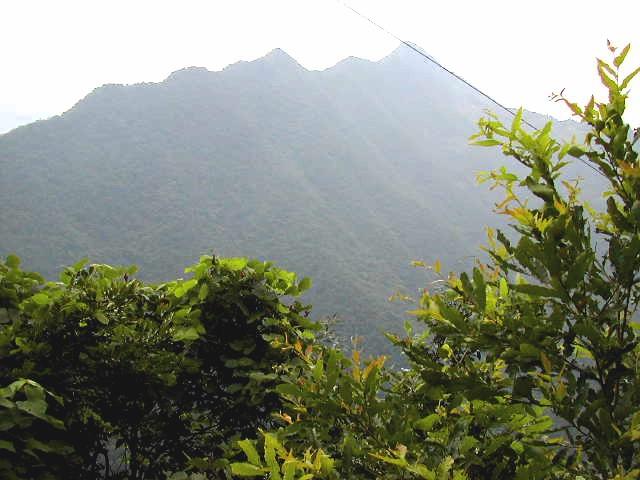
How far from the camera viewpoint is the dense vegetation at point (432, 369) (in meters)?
0.95

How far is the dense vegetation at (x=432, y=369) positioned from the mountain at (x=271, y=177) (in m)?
30.1

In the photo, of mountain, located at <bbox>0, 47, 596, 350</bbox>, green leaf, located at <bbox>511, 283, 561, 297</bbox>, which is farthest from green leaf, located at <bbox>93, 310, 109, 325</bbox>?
mountain, located at <bbox>0, 47, 596, 350</bbox>

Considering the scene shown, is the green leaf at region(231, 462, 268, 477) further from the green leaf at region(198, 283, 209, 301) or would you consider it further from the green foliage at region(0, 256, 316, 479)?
the green leaf at region(198, 283, 209, 301)

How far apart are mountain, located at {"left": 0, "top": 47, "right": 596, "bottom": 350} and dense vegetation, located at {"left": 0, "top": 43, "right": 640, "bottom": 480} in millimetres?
30077

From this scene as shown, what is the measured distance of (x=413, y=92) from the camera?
78875 mm

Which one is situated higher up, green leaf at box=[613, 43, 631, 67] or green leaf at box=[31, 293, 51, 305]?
green leaf at box=[613, 43, 631, 67]

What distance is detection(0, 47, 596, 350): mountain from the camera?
42125 millimetres

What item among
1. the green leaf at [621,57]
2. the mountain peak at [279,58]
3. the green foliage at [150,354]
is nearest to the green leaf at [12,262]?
the green foliage at [150,354]

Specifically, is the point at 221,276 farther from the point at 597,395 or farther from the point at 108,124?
the point at 108,124

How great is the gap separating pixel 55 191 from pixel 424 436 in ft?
170

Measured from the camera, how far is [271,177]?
59.0m

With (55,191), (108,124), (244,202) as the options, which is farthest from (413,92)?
(55,191)

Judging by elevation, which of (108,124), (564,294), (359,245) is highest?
(108,124)

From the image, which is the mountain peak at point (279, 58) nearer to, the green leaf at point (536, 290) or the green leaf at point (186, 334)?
the green leaf at point (186, 334)
